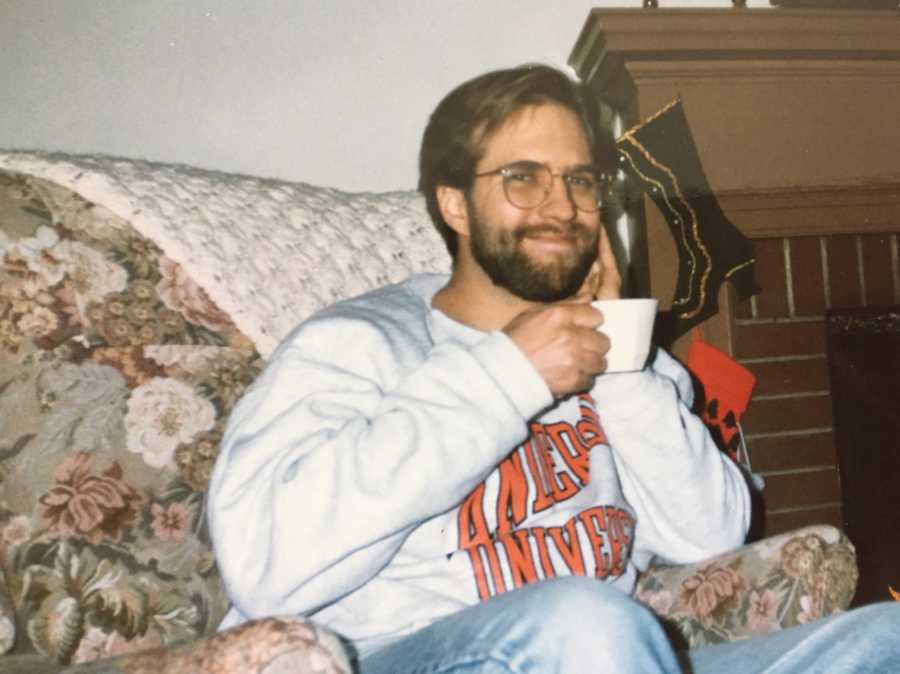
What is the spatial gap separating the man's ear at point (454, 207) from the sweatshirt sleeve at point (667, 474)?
1.17 ft

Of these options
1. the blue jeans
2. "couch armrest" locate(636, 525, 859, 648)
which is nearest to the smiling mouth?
"couch armrest" locate(636, 525, 859, 648)

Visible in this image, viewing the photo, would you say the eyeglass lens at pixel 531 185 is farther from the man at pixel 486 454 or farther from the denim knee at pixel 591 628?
the denim knee at pixel 591 628

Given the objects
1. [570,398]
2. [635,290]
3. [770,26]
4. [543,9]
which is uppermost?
[543,9]

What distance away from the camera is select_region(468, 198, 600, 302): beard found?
1150mm

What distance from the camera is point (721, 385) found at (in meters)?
1.98

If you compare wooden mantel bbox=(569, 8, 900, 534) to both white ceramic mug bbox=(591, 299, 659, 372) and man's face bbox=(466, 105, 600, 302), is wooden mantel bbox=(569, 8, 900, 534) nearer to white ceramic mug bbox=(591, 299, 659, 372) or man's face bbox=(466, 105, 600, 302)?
man's face bbox=(466, 105, 600, 302)

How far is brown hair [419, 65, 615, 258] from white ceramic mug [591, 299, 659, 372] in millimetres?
404

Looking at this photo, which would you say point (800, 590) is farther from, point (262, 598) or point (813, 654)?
point (262, 598)

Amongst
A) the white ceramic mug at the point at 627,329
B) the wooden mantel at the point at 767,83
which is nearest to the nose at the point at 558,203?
the white ceramic mug at the point at 627,329

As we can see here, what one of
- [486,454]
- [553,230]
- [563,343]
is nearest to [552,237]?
[553,230]

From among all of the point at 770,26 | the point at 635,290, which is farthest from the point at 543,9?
the point at 635,290

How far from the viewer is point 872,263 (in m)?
2.17

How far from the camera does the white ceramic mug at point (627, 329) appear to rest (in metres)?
0.88

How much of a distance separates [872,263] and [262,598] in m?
1.99
